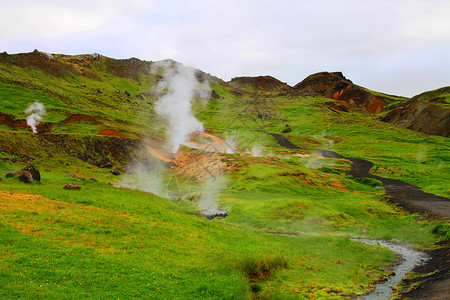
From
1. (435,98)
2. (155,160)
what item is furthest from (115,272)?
(435,98)

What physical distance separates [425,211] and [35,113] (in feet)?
309

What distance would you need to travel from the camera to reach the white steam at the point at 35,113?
236ft

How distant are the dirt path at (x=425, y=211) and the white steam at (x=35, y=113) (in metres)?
80.3

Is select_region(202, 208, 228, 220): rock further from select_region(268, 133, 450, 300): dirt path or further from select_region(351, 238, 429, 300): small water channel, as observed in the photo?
select_region(268, 133, 450, 300): dirt path

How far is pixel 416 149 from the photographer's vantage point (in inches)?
4013

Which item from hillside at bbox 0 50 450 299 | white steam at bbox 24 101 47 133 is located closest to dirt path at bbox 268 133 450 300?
hillside at bbox 0 50 450 299

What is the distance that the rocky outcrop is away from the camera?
13425 centimetres

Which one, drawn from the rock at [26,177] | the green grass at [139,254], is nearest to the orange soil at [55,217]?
the green grass at [139,254]

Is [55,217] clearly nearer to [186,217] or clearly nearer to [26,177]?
[186,217]

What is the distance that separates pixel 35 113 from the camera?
79.1 metres

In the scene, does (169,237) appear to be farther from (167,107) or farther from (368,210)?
(167,107)

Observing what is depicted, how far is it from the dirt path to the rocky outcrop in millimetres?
74865

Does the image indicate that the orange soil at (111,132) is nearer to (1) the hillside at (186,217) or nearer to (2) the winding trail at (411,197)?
(1) the hillside at (186,217)

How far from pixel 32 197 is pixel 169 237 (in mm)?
15943
